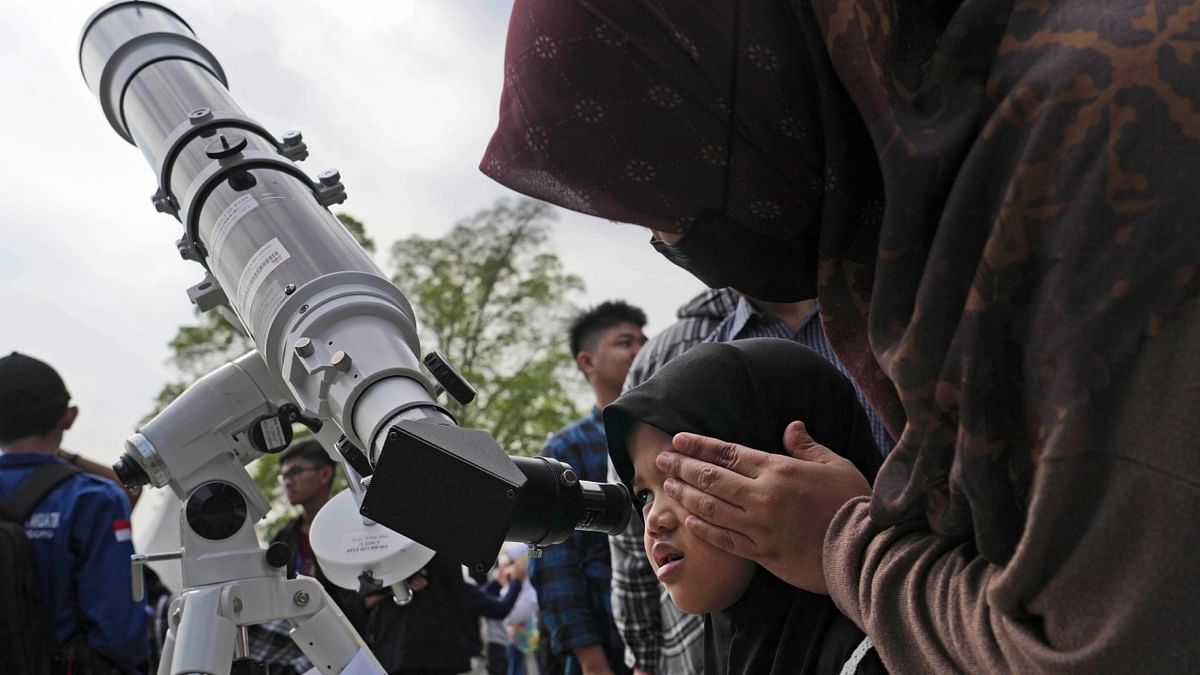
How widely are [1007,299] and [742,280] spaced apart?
43cm

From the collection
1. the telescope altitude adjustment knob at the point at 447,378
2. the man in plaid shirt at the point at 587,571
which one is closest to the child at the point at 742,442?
the telescope altitude adjustment knob at the point at 447,378

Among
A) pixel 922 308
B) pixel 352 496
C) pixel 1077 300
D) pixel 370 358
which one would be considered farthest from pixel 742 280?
pixel 352 496

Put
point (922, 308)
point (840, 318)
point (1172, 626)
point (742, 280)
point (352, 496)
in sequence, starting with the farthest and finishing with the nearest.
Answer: point (352, 496), point (742, 280), point (840, 318), point (922, 308), point (1172, 626)

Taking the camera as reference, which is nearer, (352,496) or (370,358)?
(370,358)

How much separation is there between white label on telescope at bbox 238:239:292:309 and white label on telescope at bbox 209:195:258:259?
0.13 metres

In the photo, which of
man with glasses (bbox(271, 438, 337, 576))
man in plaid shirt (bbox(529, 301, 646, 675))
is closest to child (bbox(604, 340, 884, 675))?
man in plaid shirt (bbox(529, 301, 646, 675))

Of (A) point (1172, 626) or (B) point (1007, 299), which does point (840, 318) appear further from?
(A) point (1172, 626)

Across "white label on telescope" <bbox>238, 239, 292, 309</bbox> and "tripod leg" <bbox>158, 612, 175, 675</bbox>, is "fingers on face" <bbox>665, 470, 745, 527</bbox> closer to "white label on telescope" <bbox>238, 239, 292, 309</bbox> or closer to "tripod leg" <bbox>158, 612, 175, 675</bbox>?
"white label on telescope" <bbox>238, 239, 292, 309</bbox>

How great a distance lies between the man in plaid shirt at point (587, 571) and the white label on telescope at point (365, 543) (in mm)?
1392

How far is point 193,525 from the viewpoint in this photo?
2582 millimetres

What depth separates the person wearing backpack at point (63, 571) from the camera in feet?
12.8

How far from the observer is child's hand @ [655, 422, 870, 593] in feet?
4.46

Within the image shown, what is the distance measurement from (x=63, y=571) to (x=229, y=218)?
237 centimetres

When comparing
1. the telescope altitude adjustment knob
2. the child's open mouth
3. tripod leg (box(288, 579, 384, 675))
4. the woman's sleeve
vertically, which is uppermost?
the telescope altitude adjustment knob
